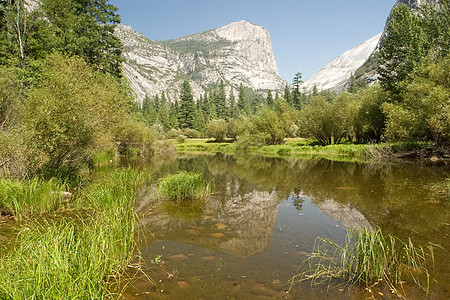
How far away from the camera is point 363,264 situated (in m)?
4.71

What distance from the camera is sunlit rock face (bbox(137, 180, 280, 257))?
6.91m

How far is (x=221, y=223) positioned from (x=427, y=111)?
24.3 metres

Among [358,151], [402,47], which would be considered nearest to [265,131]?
[358,151]

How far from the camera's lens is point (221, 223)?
8523mm

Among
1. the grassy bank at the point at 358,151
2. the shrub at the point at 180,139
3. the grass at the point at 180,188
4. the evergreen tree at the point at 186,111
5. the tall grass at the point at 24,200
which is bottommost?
the grassy bank at the point at 358,151

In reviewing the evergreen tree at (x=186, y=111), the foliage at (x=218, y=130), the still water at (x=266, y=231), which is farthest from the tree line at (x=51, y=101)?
the evergreen tree at (x=186, y=111)

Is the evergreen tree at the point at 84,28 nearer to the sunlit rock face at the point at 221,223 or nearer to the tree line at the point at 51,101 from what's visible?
the tree line at the point at 51,101

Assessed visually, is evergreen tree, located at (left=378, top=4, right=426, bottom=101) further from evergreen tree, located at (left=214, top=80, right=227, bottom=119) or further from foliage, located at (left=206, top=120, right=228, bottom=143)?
evergreen tree, located at (left=214, top=80, right=227, bottom=119)

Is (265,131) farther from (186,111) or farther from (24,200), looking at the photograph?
(186,111)

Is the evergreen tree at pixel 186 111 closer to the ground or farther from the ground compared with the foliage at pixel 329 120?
farther from the ground

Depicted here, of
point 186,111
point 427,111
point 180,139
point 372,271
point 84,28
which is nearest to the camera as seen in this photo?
point 372,271

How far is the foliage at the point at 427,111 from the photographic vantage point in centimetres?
2212

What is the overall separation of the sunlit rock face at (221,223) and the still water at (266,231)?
29 millimetres

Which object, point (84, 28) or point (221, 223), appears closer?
point (221, 223)
